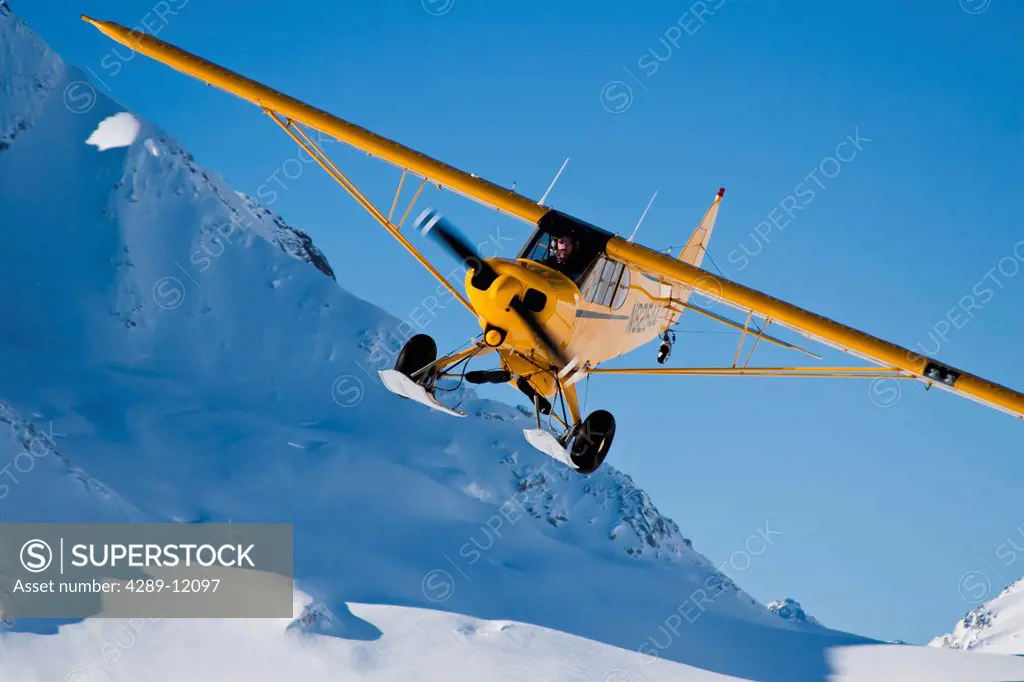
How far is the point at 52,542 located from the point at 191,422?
88692 millimetres

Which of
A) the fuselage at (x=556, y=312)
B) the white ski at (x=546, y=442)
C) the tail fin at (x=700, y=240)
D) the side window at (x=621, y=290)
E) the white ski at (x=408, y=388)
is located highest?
the tail fin at (x=700, y=240)

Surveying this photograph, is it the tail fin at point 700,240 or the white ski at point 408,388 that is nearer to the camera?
the white ski at point 408,388

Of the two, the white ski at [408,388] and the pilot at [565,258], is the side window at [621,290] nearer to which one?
the pilot at [565,258]

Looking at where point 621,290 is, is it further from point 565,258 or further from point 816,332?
point 816,332

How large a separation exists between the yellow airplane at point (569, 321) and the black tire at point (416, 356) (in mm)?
16

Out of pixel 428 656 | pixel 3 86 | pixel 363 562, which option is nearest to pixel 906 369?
pixel 428 656

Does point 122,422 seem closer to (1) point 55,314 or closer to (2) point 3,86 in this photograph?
(1) point 55,314

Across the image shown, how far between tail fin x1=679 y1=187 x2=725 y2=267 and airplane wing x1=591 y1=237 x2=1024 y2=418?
12981 millimetres

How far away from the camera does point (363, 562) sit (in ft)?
593

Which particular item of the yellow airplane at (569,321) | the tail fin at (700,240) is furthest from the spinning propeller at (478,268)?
the tail fin at (700,240)

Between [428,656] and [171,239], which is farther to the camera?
[171,239]

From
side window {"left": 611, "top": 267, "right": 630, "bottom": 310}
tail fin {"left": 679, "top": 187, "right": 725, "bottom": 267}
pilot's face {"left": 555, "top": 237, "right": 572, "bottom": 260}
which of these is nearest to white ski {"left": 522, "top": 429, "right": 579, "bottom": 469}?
pilot's face {"left": 555, "top": 237, "right": 572, "bottom": 260}

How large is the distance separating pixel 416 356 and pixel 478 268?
6.49 feet

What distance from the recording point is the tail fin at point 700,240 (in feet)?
112
